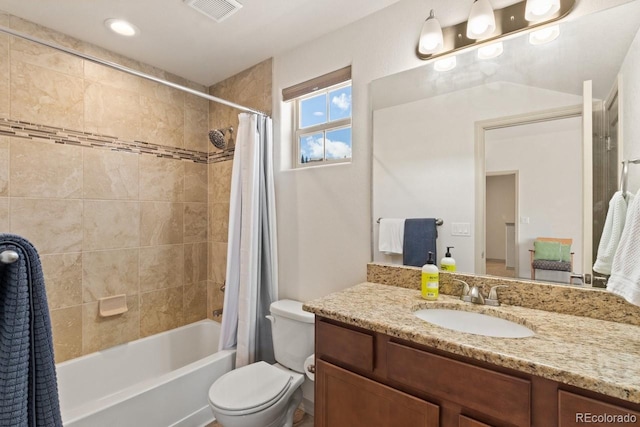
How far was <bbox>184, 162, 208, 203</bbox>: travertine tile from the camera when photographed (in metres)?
2.58

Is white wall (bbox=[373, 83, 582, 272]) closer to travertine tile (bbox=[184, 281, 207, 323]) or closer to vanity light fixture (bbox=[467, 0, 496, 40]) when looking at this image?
vanity light fixture (bbox=[467, 0, 496, 40])

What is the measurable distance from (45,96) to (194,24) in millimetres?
1030

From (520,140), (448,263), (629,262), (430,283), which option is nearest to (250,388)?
(430,283)

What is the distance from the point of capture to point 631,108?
110 cm

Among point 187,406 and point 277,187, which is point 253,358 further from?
point 277,187

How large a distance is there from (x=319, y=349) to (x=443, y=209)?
89 cm

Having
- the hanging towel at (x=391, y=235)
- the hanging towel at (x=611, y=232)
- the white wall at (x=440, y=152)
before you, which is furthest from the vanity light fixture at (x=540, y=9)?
the hanging towel at (x=391, y=235)

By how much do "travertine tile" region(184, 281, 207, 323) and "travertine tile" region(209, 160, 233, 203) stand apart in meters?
0.78

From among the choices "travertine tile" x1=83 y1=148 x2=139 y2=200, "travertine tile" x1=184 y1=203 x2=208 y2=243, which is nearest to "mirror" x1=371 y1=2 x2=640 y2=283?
"travertine tile" x1=184 y1=203 x2=208 y2=243

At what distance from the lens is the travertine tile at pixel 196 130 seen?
2.59 m

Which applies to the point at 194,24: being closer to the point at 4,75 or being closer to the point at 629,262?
the point at 4,75

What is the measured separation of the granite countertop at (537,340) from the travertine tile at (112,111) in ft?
6.42

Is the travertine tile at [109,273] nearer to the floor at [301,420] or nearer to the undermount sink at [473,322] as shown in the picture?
the floor at [301,420]

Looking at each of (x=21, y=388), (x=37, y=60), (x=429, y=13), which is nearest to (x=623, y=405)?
(x=21, y=388)
